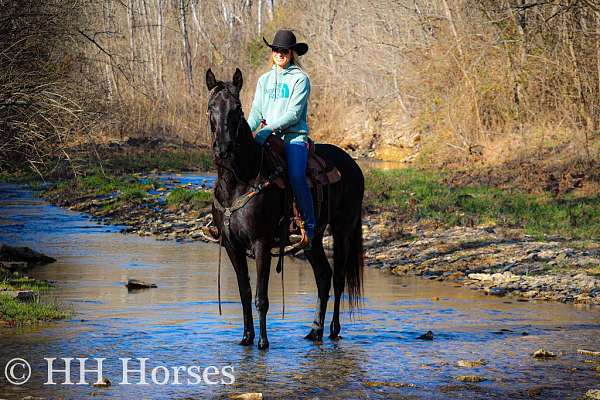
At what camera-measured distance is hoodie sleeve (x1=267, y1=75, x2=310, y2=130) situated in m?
9.54

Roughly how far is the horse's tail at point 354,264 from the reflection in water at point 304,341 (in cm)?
36

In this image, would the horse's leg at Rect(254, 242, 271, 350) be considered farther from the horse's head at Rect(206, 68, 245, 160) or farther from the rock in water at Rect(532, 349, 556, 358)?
the rock in water at Rect(532, 349, 556, 358)

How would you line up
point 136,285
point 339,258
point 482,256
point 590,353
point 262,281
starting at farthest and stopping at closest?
point 482,256 < point 136,285 < point 339,258 < point 262,281 < point 590,353

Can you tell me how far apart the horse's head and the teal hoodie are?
2.46ft

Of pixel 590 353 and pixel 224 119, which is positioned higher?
pixel 224 119

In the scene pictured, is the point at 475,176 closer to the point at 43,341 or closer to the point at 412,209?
the point at 412,209

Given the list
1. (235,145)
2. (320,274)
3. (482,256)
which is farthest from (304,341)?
(482,256)

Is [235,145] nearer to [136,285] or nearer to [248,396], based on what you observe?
[248,396]

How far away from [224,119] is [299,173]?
1.28 metres

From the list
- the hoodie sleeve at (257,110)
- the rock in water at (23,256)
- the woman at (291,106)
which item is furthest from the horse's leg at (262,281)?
the rock in water at (23,256)

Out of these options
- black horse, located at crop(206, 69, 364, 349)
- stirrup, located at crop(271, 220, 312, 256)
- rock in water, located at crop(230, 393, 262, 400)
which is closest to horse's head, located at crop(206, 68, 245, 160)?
black horse, located at crop(206, 69, 364, 349)

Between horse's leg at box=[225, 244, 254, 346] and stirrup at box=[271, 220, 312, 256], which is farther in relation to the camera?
stirrup at box=[271, 220, 312, 256]

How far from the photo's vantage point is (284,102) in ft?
31.9

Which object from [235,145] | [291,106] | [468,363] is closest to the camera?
[468,363]
